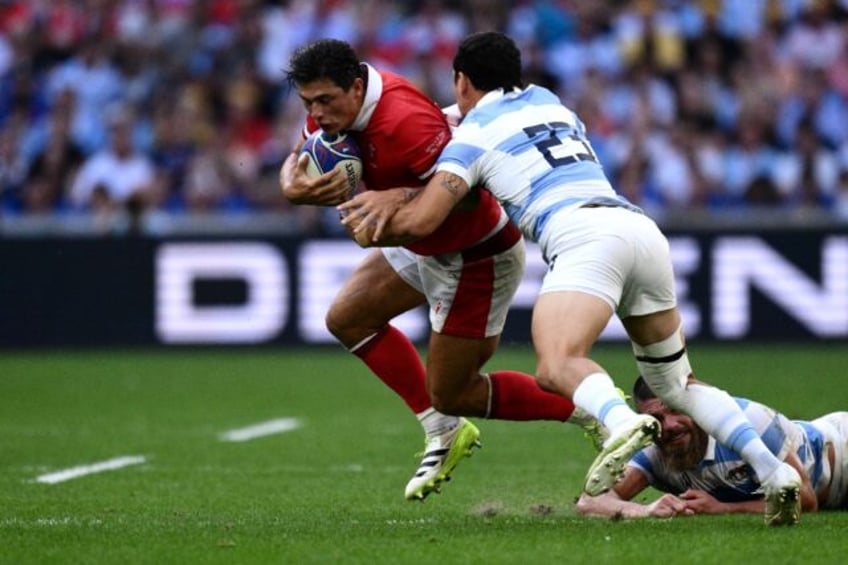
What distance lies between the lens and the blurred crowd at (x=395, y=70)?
59.4 feet

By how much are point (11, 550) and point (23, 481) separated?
9.16ft

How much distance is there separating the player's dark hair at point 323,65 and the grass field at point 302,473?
6.32ft

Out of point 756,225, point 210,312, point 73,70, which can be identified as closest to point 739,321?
point 756,225

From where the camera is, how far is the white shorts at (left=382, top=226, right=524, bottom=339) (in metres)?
8.11

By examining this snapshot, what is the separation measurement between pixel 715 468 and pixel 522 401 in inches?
47.8

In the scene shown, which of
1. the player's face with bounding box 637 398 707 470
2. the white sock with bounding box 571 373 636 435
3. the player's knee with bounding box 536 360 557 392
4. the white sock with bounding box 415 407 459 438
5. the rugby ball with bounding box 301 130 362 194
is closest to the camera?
the white sock with bounding box 571 373 636 435

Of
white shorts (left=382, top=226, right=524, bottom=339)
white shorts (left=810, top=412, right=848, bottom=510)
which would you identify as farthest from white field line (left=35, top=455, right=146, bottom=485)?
white shorts (left=810, top=412, right=848, bottom=510)

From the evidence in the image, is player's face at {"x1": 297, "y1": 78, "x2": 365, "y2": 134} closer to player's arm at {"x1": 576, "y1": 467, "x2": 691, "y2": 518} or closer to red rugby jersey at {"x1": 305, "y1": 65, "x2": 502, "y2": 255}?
red rugby jersey at {"x1": 305, "y1": 65, "x2": 502, "y2": 255}

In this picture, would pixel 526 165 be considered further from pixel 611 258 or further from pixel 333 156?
pixel 333 156

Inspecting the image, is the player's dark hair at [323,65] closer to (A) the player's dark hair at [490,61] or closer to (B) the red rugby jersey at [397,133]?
(B) the red rugby jersey at [397,133]

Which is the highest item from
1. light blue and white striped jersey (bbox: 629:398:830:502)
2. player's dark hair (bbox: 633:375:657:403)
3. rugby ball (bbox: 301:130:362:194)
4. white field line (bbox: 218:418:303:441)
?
rugby ball (bbox: 301:130:362:194)

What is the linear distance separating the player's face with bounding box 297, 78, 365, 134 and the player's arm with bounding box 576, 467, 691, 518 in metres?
1.97

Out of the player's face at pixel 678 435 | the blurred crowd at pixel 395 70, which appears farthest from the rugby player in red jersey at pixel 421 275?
the blurred crowd at pixel 395 70

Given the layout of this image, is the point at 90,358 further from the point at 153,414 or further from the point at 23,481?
the point at 23,481
